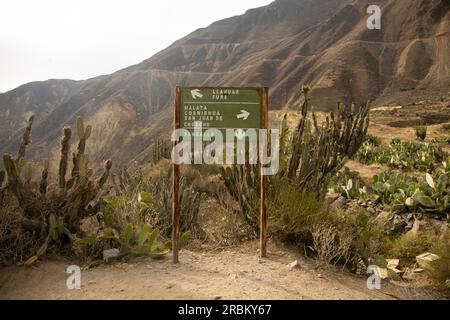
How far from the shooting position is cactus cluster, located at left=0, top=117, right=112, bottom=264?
200 inches

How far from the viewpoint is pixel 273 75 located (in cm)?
7100

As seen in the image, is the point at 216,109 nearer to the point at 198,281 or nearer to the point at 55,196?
the point at 198,281

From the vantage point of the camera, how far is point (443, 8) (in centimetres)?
7075

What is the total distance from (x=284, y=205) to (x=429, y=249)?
196cm

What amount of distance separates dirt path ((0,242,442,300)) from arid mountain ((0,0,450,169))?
123 ft

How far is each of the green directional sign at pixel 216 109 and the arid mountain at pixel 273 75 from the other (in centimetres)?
3740

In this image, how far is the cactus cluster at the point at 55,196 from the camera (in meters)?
5.08

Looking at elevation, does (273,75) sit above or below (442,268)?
above

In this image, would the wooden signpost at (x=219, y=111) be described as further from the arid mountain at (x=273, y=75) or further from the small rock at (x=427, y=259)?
the arid mountain at (x=273, y=75)

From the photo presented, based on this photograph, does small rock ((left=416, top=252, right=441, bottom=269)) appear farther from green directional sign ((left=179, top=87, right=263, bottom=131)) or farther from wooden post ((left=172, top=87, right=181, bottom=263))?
wooden post ((left=172, top=87, right=181, bottom=263))

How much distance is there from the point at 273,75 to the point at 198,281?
68.8 meters

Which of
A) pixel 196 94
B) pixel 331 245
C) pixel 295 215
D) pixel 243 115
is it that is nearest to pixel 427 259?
pixel 331 245
